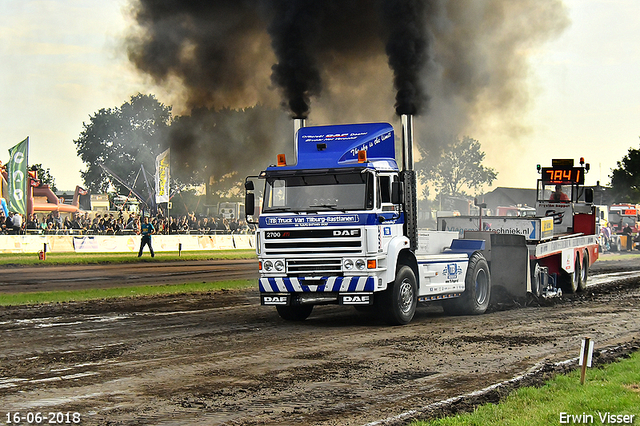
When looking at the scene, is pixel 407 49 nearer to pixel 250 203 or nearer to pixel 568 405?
pixel 250 203

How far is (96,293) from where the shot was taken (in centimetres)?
1927

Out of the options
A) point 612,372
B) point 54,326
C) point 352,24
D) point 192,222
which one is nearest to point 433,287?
point 612,372

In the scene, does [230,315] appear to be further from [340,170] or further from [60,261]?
[60,261]

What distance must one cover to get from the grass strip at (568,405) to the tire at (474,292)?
6.66 meters

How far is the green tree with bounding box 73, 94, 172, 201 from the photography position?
85.9 metres

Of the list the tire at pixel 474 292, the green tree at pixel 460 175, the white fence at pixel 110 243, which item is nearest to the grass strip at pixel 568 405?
the tire at pixel 474 292

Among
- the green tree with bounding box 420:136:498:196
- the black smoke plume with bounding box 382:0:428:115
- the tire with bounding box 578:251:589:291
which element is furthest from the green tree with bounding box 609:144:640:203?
the black smoke plume with bounding box 382:0:428:115

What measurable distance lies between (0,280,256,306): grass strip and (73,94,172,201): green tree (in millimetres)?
65225

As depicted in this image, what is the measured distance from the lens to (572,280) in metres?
19.4

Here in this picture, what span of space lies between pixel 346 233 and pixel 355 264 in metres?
0.56

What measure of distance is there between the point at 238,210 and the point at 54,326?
→ 54842mm

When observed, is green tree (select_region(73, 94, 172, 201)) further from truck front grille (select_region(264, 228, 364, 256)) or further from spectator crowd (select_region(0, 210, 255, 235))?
truck front grille (select_region(264, 228, 364, 256))

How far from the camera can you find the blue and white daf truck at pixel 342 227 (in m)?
12.1

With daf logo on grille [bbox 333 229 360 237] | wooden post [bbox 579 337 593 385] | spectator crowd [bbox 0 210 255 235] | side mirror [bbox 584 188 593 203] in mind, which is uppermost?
side mirror [bbox 584 188 593 203]
